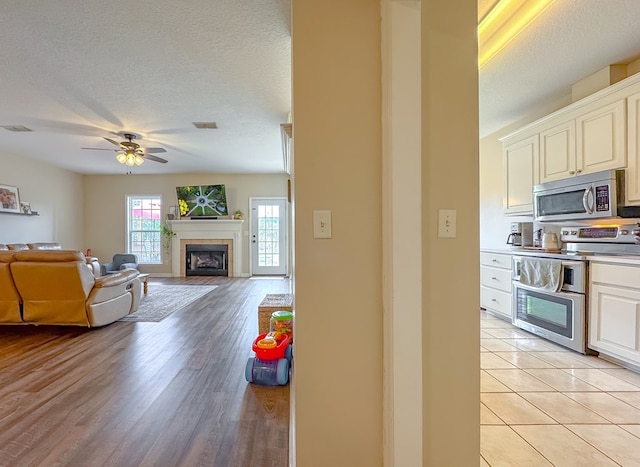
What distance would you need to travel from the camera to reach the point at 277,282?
7156mm

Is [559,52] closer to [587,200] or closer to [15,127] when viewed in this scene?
[587,200]

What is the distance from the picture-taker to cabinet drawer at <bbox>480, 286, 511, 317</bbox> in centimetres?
381

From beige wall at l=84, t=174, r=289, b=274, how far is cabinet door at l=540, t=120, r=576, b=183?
5.82 m

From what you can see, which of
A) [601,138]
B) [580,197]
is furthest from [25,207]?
[601,138]

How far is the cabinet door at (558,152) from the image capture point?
3.16 m

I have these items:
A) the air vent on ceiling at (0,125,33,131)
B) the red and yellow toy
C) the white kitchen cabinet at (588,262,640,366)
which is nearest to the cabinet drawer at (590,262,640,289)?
the white kitchen cabinet at (588,262,640,366)

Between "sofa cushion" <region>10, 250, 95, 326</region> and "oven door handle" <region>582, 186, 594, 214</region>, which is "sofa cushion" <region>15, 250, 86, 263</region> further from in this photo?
"oven door handle" <region>582, 186, 594, 214</region>

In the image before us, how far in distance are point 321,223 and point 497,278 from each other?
3539 mm

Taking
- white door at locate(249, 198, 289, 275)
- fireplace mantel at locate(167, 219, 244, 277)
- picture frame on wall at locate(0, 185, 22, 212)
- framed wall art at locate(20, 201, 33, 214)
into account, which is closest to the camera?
picture frame on wall at locate(0, 185, 22, 212)

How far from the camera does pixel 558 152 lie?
3322 millimetres

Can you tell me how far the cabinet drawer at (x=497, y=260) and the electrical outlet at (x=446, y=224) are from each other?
2.94 meters

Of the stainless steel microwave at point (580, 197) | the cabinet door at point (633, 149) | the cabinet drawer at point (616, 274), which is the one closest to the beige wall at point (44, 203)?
the stainless steel microwave at point (580, 197)

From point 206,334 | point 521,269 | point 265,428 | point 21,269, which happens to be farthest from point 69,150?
point 521,269

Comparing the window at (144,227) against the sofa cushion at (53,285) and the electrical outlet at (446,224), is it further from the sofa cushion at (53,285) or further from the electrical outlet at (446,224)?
the electrical outlet at (446,224)
